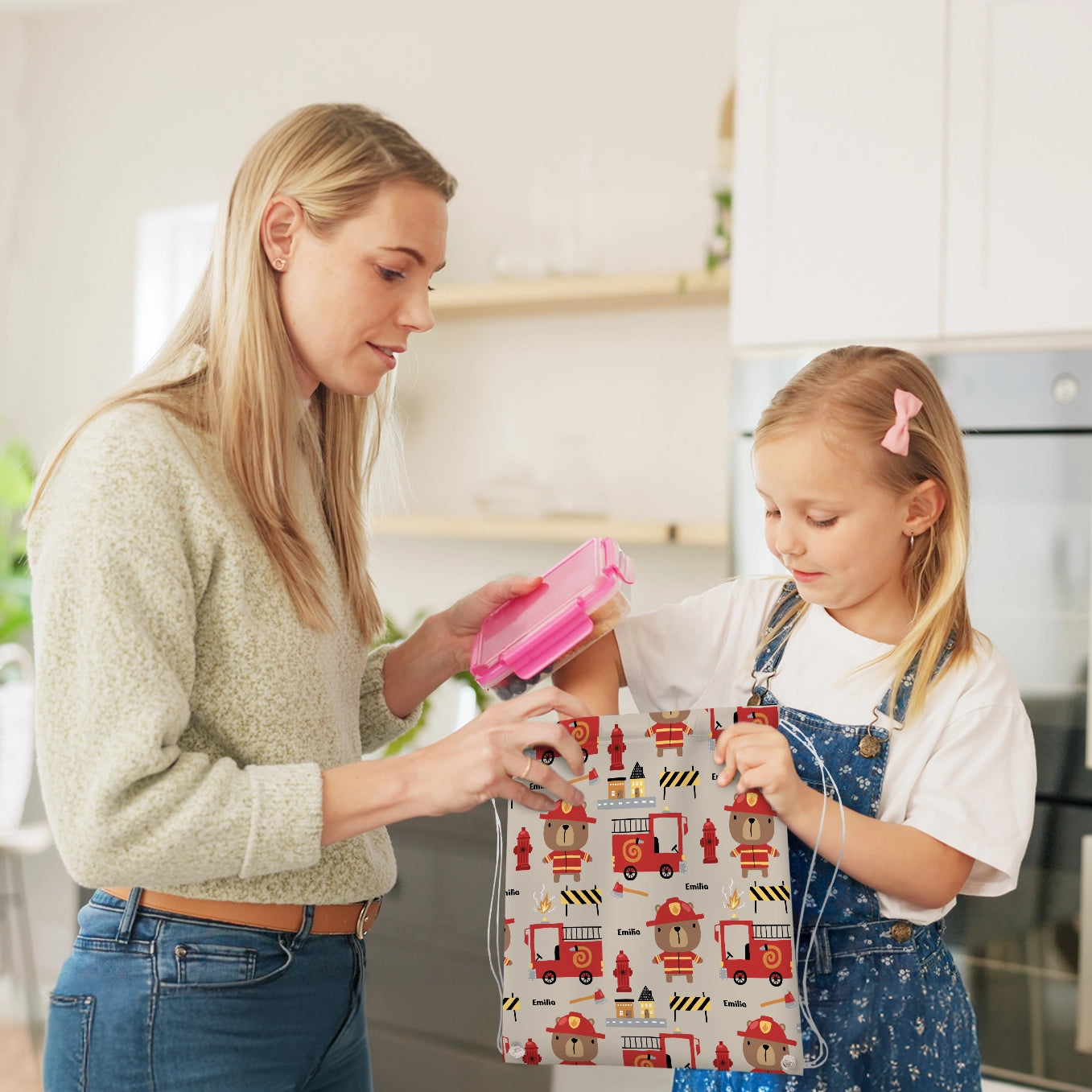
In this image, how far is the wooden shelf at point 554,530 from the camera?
2514 mm

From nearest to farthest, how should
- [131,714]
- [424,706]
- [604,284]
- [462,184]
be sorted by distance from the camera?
1. [131,714]
2. [424,706]
3. [604,284]
4. [462,184]

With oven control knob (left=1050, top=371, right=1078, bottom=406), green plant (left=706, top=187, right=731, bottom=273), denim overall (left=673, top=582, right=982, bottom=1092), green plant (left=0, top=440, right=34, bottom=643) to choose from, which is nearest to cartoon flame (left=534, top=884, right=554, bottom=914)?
denim overall (left=673, top=582, right=982, bottom=1092)

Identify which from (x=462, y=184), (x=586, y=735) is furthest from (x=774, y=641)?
(x=462, y=184)

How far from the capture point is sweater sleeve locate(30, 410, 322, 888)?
83cm

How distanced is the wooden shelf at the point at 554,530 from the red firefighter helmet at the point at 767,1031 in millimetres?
1594

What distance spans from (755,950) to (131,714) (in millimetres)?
534

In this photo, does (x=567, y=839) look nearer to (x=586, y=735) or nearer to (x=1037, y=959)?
(x=586, y=735)

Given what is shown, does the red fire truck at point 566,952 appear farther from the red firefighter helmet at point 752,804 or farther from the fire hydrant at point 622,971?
the red firefighter helmet at point 752,804

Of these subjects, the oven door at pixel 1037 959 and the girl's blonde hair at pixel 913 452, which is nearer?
the girl's blonde hair at pixel 913 452

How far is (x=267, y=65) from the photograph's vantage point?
133 inches

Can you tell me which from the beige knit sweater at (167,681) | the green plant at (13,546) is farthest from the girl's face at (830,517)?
the green plant at (13,546)

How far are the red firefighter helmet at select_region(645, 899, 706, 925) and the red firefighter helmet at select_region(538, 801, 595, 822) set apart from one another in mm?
93

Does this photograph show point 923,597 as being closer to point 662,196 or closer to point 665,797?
point 665,797

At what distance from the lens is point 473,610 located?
46.9 inches
